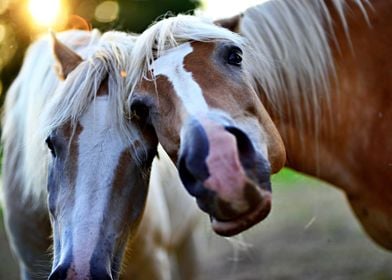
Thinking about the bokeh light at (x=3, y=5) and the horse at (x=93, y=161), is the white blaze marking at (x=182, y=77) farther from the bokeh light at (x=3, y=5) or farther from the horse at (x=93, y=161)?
the bokeh light at (x=3, y=5)

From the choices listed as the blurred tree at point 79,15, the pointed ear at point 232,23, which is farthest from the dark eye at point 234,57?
the blurred tree at point 79,15

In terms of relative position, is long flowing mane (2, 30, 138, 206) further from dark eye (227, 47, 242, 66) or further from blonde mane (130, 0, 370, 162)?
blonde mane (130, 0, 370, 162)

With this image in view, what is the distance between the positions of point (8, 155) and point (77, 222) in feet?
4.02

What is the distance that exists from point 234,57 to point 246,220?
1.81 feet

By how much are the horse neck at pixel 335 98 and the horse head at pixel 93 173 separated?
2.44ft

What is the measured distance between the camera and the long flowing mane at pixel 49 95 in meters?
2.25

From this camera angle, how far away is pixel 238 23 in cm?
247

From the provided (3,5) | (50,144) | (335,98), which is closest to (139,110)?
(50,144)

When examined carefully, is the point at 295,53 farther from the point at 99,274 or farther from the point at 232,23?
the point at 99,274

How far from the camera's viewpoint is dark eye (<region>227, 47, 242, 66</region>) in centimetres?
219

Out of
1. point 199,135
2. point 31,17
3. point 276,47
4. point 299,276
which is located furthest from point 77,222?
point 299,276

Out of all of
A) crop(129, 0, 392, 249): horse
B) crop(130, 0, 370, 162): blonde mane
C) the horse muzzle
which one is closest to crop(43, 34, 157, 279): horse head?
crop(129, 0, 392, 249): horse

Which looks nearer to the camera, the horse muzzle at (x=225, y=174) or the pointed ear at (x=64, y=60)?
the horse muzzle at (x=225, y=174)

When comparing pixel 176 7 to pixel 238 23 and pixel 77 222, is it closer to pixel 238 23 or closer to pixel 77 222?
pixel 238 23
